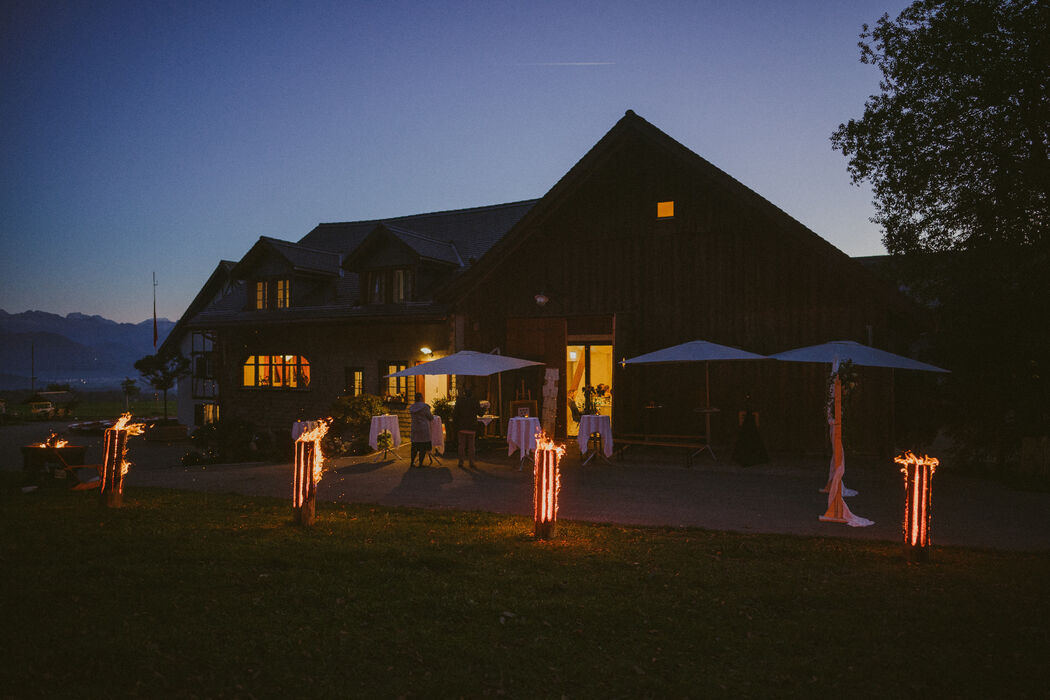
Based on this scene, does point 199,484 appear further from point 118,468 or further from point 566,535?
point 566,535

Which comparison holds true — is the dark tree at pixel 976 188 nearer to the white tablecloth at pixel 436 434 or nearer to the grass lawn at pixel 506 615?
the grass lawn at pixel 506 615

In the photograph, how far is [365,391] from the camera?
21.1 metres

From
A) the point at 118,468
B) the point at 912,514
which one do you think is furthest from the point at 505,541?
the point at 118,468

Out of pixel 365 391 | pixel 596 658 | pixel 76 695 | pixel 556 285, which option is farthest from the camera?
pixel 365 391

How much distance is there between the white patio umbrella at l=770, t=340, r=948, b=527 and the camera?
878cm

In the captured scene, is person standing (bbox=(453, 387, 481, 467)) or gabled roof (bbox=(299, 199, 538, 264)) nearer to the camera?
person standing (bbox=(453, 387, 481, 467))

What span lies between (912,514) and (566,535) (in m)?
3.47

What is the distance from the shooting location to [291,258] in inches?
882

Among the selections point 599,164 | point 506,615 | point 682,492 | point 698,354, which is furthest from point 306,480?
point 599,164

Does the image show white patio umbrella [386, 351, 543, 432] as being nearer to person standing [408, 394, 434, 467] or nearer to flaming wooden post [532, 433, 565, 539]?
person standing [408, 394, 434, 467]

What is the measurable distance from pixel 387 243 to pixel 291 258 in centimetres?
380

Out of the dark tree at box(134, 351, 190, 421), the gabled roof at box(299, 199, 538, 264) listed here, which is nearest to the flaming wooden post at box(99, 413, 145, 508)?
the gabled roof at box(299, 199, 538, 264)

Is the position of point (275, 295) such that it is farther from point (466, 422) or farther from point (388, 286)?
point (466, 422)

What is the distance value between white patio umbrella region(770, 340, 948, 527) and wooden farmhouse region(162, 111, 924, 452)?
182 cm
